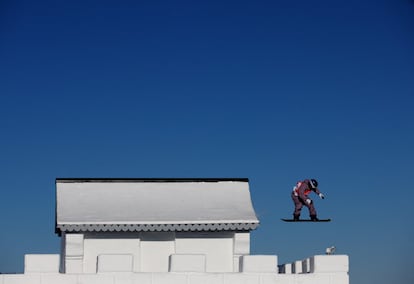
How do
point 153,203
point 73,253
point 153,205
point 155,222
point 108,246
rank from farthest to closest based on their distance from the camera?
point 153,203, point 153,205, point 108,246, point 155,222, point 73,253

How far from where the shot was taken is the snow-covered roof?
35031 mm

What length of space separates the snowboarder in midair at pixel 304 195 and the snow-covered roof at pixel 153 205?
1.77 meters

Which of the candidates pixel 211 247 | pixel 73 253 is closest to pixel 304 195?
pixel 211 247

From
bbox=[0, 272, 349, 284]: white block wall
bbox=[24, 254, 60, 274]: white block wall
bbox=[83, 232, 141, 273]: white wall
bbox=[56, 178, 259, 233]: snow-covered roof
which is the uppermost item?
bbox=[56, 178, 259, 233]: snow-covered roof

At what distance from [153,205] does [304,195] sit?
626 centimetres

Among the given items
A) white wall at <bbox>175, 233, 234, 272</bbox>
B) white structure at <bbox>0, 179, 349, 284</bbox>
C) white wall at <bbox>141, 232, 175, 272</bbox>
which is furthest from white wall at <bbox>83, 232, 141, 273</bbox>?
white wall at <bbox>175, 233, 234, 272</bbox>

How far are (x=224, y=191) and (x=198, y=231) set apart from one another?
9.36 ft

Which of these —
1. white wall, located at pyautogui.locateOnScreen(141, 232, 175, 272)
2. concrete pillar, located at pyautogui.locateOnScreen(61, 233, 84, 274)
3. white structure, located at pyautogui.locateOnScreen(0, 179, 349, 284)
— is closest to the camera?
concrete pillar, located at pyautogui.locateOnScreen(61, 233, 84, 274)

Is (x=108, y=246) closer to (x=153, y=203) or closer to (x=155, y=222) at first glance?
(x=155, y=222)

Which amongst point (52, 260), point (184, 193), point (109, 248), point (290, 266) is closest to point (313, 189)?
point (290, 266)

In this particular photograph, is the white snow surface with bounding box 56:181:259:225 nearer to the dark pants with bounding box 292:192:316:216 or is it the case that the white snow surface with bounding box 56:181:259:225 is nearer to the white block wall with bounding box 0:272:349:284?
the dark pants with bounding box 292:192:316:216

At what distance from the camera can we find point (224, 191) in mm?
38156

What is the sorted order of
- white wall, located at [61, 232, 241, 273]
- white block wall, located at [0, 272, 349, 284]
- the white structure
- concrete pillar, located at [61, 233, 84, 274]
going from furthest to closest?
white wall, located at [61, 232, 241, 273] < the white structure < concrete pillar, located at [61, 233, 84, 274] < white block wall, located at [0, 272, 349, 284]

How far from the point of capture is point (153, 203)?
36.9 meters
